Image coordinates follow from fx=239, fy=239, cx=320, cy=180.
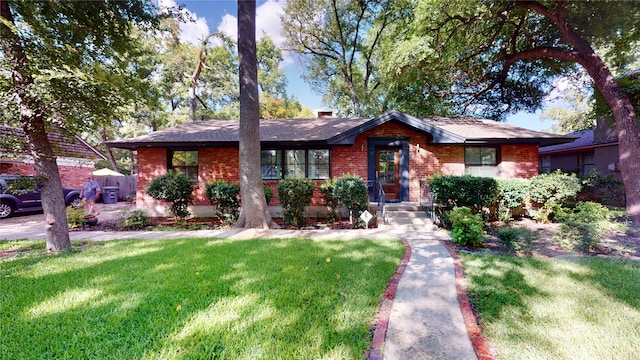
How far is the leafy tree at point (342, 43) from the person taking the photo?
18.1 metres

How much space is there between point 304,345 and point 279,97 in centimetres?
2453

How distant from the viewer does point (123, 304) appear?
285 cm

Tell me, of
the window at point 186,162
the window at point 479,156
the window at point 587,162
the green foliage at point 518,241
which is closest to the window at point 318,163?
the window at point 186,162

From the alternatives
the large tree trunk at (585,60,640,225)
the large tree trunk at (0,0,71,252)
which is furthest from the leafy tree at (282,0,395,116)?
the large tree trunk at (0,0,71,252)

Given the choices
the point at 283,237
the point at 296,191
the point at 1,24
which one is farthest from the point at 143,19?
the point at 283,237

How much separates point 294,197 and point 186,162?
5799mm

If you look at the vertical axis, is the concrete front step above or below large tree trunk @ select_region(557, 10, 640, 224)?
below

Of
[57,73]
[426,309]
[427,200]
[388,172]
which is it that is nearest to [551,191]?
[427,200]

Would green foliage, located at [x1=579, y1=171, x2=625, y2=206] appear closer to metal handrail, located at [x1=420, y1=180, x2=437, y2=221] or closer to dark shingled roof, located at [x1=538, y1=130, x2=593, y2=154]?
dark shingled roof, located at [x1=538, y1=130, x2=593, y2=154]

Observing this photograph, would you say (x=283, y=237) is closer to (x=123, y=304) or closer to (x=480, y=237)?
(x=123, y=304)

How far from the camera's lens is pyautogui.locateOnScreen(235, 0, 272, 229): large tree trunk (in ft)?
24.3

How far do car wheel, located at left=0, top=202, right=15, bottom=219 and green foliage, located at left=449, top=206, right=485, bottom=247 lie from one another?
16.1 meters

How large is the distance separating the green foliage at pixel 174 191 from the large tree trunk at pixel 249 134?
2867 mm

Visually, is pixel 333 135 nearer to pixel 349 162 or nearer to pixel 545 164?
pixel 349 162
